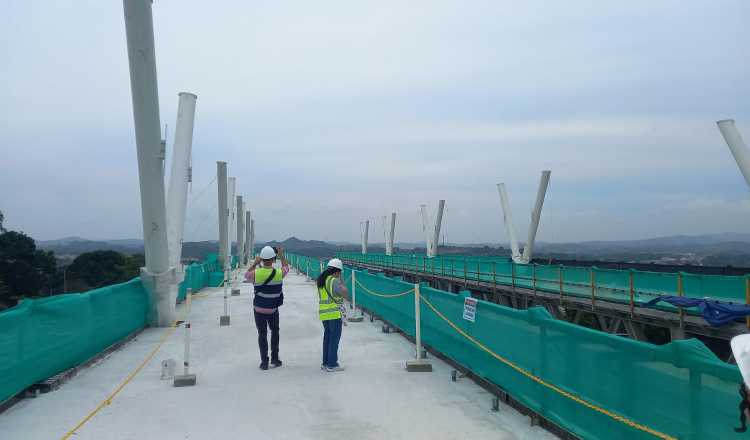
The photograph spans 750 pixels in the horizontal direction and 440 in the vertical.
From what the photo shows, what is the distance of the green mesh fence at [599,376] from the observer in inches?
154

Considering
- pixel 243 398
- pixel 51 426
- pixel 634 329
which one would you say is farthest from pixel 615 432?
pixel 634 329

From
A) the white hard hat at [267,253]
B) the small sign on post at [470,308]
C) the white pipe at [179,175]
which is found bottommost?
the small sign on post at [470,308]

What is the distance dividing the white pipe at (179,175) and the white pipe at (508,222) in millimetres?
30943

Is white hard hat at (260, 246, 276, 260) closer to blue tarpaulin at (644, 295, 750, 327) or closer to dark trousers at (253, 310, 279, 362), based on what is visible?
dark trousers at (253, 310, 279, 362)

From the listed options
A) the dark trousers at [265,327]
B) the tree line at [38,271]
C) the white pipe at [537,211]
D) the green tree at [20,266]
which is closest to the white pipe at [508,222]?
the white pipe at [537,211]

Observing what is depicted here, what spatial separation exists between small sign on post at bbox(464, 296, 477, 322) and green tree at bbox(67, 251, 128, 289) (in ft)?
212

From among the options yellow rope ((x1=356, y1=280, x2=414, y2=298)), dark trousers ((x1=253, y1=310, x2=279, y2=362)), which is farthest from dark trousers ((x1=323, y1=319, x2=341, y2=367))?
yellow rope ((x1=356, y1=280, x2=414, y2=298))

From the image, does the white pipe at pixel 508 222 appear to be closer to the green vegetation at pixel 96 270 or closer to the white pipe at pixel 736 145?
the white pipe at pixel 736 145

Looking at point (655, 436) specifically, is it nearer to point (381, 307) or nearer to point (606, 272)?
point (381, 307)

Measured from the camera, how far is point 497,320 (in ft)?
23.6

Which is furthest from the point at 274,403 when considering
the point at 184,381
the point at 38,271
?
the point at 38,271

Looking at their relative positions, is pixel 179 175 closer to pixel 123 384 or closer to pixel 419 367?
pixel 123 384

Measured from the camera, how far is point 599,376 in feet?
16.5

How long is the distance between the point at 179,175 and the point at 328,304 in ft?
31.1
